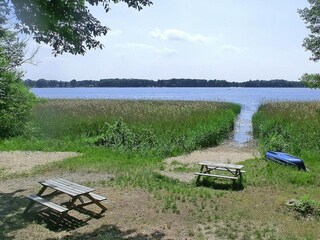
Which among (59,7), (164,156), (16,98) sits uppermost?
(59,7)

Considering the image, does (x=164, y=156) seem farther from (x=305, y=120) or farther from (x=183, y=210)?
(x=305, y=120)

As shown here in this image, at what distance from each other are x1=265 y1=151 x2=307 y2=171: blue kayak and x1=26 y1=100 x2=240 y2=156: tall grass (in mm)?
3567

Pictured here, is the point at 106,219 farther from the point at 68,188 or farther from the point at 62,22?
the point at 62,22

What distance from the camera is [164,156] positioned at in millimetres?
13344

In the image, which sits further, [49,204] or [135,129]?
[135,129]

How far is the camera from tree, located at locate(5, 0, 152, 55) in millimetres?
5176

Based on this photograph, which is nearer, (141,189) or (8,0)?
(8,0)

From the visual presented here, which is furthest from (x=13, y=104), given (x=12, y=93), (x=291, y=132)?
(x=291, y=132)

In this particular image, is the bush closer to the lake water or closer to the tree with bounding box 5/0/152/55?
the lake water

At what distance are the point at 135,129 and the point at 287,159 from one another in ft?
23.0

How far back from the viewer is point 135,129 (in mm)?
16156

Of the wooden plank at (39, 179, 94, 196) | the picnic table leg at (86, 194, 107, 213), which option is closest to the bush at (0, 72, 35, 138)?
the wooden plank at (39, 179, 94, 196)

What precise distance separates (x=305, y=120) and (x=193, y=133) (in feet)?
17.8

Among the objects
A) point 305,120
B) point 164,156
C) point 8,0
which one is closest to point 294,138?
point 305,120
